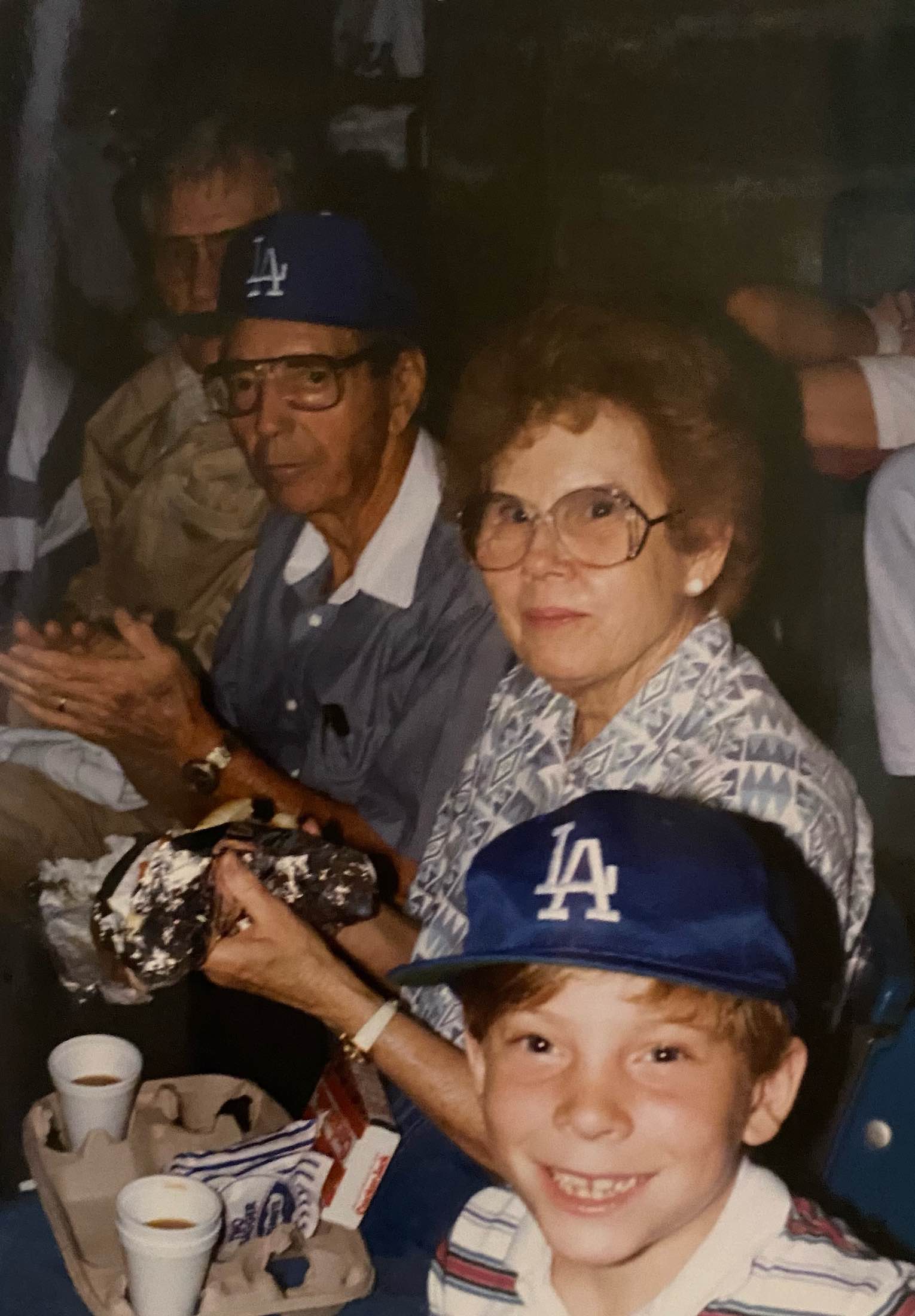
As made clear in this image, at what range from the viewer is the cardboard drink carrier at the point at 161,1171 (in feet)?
4.49

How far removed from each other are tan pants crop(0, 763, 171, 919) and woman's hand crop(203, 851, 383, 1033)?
157mm

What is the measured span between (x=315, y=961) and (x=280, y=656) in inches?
11.2

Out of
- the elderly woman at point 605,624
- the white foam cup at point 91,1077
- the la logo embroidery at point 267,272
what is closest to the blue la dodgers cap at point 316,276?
the la logo embroidery at point 267,272

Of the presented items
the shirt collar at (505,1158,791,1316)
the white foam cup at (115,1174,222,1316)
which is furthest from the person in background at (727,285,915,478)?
the white foam cup at (115,1174,222,1316)

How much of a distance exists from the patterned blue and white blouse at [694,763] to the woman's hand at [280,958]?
8 centimetres

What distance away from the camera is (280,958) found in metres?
1.41

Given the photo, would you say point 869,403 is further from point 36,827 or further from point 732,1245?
point 36,827

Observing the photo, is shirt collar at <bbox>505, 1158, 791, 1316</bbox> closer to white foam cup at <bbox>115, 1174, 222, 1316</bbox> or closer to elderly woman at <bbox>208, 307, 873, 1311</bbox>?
elderly woman at <bbox>208, 307, 873, 1311</bbox>

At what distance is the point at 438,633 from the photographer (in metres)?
1.40

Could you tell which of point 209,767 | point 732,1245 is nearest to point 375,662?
point 209,767

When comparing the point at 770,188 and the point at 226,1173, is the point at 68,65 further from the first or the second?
the point at 226,1173

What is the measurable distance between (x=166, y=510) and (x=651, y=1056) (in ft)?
2.18

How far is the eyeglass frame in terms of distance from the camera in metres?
1.37

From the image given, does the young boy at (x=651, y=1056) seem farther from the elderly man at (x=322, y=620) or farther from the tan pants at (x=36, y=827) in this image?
the tan pants at (x=36, y=827)
